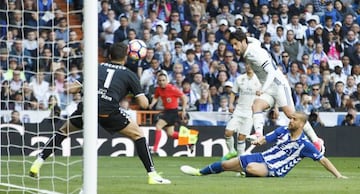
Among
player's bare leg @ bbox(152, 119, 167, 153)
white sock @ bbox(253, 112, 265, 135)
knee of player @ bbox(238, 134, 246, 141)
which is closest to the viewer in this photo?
white sock @ bbox(253, 112, 265, 135)

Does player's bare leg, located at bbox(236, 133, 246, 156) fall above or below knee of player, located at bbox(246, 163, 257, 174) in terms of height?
below

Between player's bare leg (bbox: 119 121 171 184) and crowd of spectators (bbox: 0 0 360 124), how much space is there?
953 cm

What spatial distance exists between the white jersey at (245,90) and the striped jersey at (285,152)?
15.3 feet

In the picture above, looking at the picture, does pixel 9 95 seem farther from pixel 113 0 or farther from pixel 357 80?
pixel 357 80

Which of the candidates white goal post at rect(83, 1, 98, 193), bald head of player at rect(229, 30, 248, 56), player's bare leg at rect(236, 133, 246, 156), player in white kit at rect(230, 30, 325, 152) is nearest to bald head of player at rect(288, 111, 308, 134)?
player in white kit at rect(230, 30, 325, 152)

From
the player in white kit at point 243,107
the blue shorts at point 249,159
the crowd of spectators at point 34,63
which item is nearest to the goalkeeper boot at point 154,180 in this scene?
the blue shorts at point 249,159

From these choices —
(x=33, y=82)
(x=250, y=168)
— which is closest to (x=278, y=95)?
(x=250, y=168)

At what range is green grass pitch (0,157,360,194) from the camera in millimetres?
12031

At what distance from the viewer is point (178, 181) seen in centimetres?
1359

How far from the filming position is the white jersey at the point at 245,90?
737 inches

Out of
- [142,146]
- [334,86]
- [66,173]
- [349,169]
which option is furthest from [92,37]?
[334,86]

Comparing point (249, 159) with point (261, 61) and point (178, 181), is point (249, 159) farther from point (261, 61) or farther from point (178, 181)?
point (261, 61)

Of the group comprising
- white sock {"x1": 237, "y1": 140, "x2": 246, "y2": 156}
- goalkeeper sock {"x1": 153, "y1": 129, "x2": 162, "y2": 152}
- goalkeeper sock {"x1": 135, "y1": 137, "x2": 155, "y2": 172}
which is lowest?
goalkeeper sock {"x1": 153, "y1": 129, "x2": 162, "y2": 152}

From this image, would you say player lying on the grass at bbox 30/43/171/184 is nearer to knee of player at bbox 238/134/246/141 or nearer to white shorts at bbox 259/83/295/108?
white shorts at bbox 259/83/295/108
